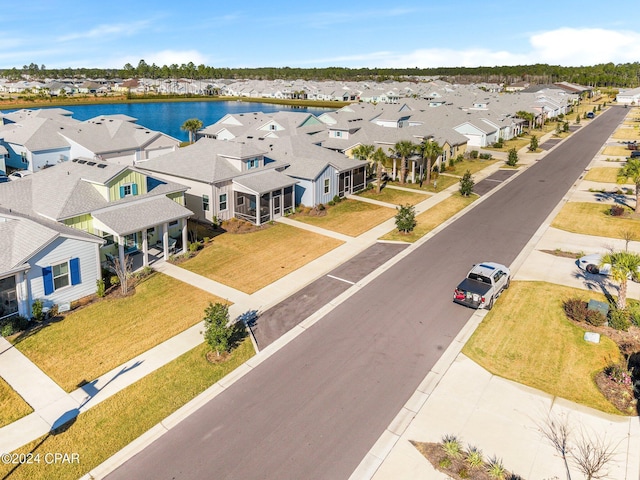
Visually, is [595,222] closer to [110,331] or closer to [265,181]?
[265,181]

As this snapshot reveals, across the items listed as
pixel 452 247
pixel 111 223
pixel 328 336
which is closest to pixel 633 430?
pixel 328 336

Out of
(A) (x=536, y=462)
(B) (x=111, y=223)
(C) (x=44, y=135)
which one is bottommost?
(A) (x=536, y=462)

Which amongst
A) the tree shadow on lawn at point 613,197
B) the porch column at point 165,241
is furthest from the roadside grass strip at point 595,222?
the porch column at point 165,241

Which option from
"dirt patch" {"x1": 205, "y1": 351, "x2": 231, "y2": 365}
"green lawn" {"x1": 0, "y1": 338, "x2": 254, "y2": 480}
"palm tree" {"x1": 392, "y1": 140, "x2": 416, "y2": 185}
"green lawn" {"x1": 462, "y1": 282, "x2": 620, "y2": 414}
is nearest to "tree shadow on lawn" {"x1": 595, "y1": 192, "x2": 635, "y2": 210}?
"palm tree" {"x1": 392, "y1": 140, "x2": 416, "y2": 185}

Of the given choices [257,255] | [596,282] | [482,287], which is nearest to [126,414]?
[257,255]

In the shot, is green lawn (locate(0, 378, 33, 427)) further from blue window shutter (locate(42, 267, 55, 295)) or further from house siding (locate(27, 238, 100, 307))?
blue window shutter (locate(42, 267, 55, 295))

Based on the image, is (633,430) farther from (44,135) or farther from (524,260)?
(44,135)
